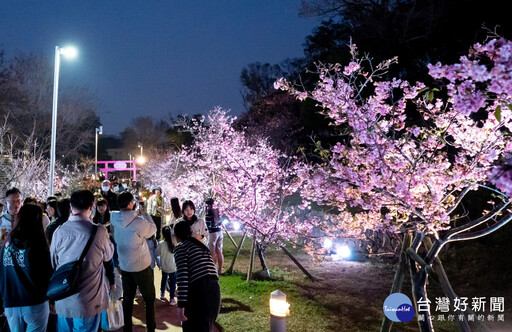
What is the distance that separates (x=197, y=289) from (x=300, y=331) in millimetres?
2731

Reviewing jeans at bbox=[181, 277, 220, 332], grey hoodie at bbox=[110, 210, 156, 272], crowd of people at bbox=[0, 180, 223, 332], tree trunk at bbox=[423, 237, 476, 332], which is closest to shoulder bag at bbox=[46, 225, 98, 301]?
crowd of people at bbox=[0, 180, 223, 332]

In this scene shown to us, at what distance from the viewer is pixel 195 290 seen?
375 cm

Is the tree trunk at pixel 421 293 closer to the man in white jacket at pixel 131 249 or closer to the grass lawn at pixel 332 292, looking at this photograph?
the grass lawn at pixel 332 292

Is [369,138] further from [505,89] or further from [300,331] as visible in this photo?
[300,331]

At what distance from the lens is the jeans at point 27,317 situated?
12.0 ft

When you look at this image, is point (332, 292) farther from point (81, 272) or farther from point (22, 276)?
point (22, 276)

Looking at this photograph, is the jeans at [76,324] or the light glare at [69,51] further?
the light glare at [69,51]

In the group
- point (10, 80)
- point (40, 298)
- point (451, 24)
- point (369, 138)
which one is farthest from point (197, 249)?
point (10, 80)

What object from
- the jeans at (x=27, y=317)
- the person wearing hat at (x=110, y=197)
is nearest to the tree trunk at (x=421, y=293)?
the jeans at (x=27, y=317)

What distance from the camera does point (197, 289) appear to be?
12.3 ft

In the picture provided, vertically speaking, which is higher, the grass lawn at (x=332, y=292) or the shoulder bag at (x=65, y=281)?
the shoulder bag at (x=65, y=281)

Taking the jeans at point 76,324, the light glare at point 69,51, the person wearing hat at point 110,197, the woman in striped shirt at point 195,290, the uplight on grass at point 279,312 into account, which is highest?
the light glare at point 69,51

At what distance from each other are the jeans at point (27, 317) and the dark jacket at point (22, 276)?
61mm

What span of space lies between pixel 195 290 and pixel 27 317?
1.69 m
